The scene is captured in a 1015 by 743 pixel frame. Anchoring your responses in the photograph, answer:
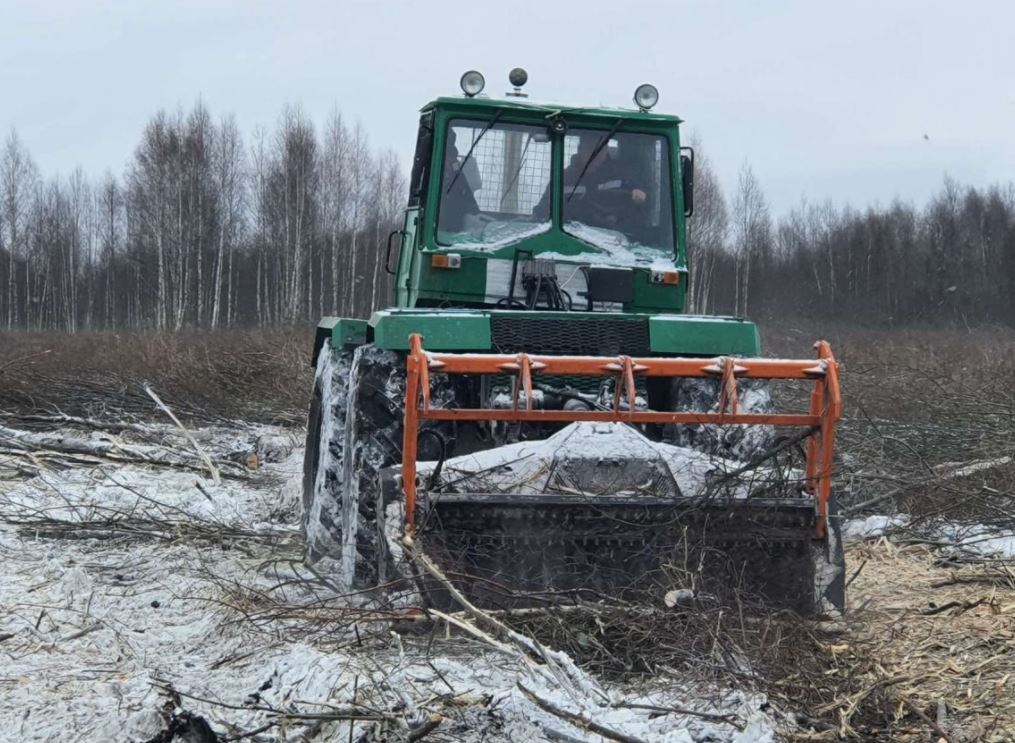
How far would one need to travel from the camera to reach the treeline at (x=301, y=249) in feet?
139

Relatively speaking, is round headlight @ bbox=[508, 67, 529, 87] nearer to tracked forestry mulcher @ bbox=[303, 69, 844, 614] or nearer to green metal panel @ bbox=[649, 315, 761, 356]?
tracked forestry mulcher @ bbox=[303, 69, 844, 614]

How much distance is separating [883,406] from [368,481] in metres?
7.66

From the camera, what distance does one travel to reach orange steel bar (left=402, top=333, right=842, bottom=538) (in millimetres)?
5348

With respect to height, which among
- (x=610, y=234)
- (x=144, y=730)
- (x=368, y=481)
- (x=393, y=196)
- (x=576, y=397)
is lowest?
(x=144, y=730)

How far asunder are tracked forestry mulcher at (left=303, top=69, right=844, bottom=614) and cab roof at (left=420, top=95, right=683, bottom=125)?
14 mm

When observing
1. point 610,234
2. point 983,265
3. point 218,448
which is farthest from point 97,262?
point 610,234

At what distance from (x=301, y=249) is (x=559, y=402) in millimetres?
36155

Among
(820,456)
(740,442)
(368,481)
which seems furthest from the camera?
(740,442)

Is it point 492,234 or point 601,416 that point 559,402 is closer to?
point 601,416

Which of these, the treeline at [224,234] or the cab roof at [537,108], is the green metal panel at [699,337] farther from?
the treeline at [224,234]

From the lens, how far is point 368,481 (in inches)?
239

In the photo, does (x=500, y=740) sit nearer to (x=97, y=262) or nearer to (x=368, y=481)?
(x=368, y=481)

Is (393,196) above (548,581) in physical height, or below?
above

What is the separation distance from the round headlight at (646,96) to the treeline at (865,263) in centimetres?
3472
